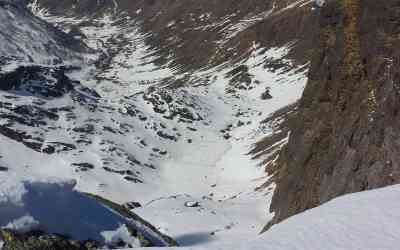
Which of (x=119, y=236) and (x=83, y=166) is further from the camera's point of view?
(x=83, y=166)

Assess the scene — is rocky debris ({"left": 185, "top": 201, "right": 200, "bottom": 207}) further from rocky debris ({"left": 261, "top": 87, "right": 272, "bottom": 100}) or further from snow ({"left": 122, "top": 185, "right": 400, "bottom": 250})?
rocky debris ({"left": 261, "top": 87, "right": 272, "bottom": 100})

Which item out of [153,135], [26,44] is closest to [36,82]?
[153,135]

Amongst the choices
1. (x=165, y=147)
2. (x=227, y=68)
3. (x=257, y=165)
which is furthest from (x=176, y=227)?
(x=227, y=68)

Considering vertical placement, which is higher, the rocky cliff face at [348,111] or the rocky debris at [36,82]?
the rocky cliff face at [348,111]

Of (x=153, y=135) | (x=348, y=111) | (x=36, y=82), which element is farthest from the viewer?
(x=36, y=82)

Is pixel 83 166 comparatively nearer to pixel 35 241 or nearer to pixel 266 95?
pixel 266 95

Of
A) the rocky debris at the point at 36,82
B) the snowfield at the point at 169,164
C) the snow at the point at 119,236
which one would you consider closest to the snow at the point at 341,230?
the snowfield at the point at 169,164

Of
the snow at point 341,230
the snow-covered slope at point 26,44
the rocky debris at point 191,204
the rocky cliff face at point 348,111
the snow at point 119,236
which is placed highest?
the snow at point 341,230

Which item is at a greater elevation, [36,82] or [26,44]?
[36,82]

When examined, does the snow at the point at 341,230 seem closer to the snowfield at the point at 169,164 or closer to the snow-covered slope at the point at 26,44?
the snowfield at the point at 169,164

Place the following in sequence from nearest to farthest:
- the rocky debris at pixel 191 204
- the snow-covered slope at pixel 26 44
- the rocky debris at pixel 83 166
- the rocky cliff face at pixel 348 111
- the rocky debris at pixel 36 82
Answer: the rocky cliff face at pixel 348 111 < the rocky debris at pixel 191 204 < the rocky debris at pixel 83 166 < the rocky debris at pixel 36 82 < the snow-covered slope at pixel 26 44
